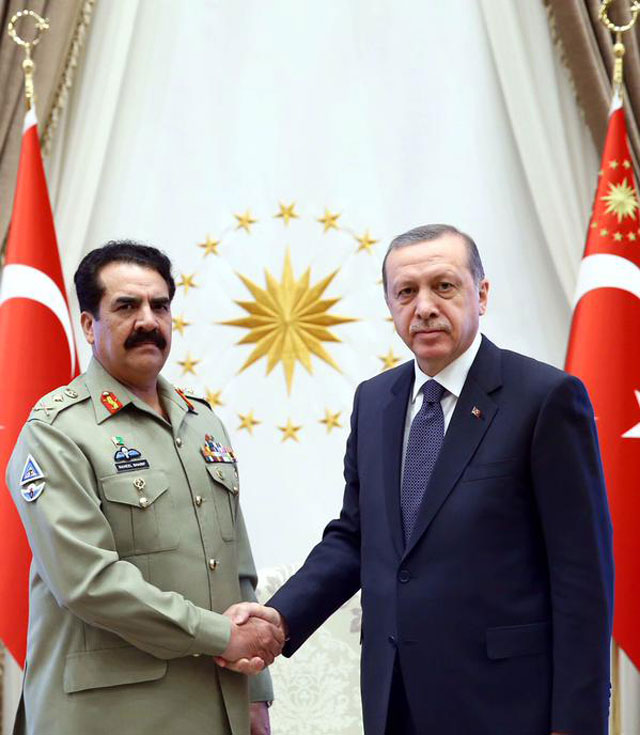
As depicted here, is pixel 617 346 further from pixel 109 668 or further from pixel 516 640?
pixel 109 668

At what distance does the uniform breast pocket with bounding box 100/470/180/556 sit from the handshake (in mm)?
213

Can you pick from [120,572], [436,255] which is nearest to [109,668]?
[120,572]

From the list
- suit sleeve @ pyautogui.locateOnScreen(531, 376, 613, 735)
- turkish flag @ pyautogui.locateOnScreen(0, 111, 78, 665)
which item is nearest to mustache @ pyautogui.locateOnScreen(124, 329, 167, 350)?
suit sleeve @ pyautogui.locateOnScreen(531, 376, 613, 735)

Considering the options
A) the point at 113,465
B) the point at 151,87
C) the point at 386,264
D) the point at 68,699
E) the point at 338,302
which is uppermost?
the point at 151,87

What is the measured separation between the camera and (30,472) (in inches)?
80.2

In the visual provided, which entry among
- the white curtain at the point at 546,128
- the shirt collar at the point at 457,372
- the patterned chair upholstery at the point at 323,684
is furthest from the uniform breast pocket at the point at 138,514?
the white curtain at the point at 546,128

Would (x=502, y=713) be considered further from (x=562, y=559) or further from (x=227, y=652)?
(x=227, y=652)

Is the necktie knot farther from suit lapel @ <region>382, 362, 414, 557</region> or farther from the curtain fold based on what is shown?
the curtain fold

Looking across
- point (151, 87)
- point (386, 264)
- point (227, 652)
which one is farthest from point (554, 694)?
point (151, 87)

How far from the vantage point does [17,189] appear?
11.5 feet

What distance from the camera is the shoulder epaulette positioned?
209 centimetres

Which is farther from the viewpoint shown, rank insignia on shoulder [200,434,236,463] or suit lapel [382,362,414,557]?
rank insignia on shoulder [200,434,236,463]

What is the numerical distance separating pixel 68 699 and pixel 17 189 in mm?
2023

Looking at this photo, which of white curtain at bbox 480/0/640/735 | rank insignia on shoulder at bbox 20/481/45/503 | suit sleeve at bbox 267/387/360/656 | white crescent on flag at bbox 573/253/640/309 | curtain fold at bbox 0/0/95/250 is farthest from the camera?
white curtain at bbox 480/0/640/735
